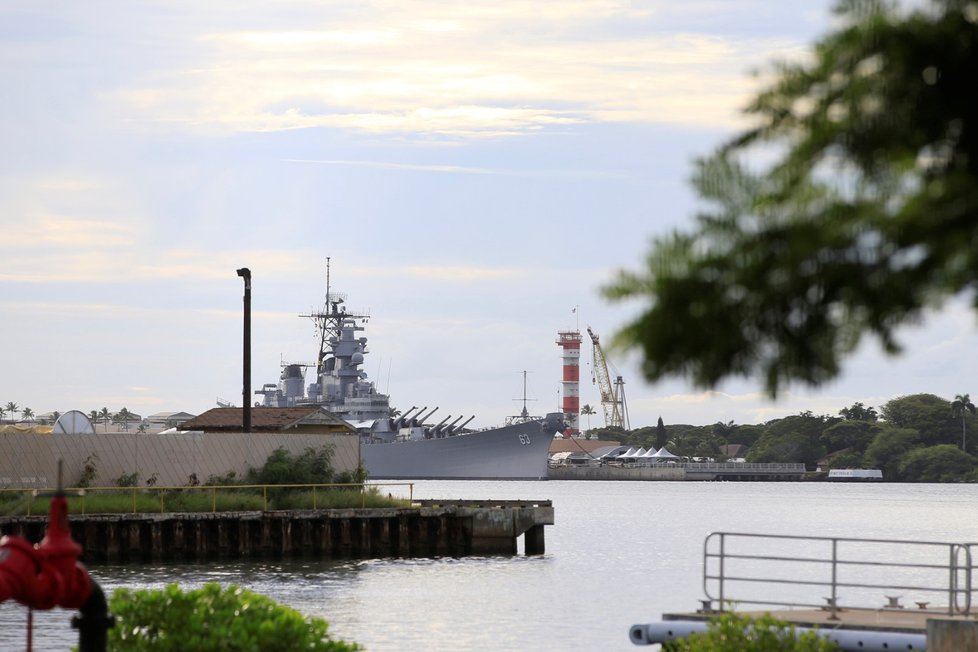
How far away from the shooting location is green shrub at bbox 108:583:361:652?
10688mm

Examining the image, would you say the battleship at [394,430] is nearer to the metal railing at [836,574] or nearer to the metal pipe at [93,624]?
the metal railing at [836,574]

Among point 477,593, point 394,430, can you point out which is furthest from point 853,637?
point 394,430

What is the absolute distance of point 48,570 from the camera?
8.56m

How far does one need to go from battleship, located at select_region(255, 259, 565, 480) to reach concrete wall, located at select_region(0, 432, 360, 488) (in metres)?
82.4

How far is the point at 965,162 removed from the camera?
495 cm

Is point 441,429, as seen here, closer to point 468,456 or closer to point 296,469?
point 468,456

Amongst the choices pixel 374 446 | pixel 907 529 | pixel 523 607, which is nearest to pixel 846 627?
pixel 523 607

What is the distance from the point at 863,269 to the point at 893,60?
0.66m

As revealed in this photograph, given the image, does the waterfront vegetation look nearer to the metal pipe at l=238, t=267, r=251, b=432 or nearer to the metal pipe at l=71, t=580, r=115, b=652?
the metal pipe at l=238, t=267, r=251, b=432

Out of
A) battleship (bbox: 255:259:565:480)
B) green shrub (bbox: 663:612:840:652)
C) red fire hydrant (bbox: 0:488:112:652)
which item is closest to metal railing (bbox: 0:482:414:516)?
green shrub (bbox: 663:612:840:652)

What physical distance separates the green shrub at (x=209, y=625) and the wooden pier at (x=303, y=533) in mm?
30875

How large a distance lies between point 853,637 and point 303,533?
113 feet

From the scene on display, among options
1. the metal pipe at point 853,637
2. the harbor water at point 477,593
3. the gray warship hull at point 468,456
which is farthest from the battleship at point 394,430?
the metal pipe at point 853,637

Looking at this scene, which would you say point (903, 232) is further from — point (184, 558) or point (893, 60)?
point (184, 558)
